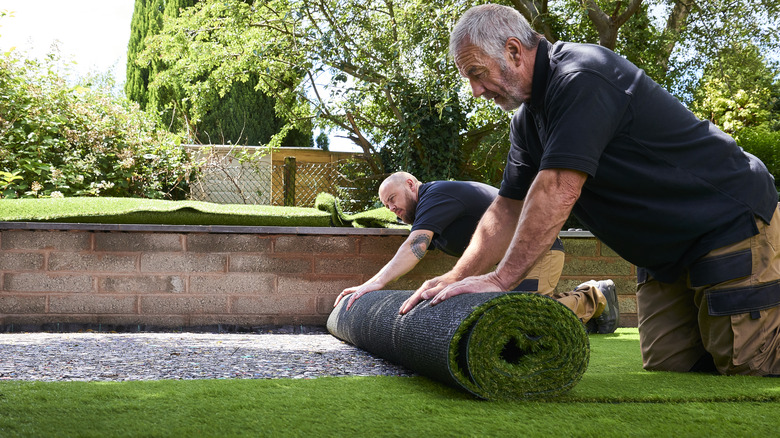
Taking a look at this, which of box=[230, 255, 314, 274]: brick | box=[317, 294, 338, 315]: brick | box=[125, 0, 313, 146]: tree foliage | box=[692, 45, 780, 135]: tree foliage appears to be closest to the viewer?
box=[230, 255, 314, 274]: brick

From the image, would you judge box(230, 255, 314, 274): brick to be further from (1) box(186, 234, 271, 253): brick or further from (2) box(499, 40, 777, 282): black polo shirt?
(2) box(499, 40, 777, 282): black polo shirt

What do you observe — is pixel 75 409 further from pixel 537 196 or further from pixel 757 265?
pixel 757 265

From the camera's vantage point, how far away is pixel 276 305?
461 centimetres

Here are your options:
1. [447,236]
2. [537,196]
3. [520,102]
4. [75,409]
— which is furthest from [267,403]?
[447,236]

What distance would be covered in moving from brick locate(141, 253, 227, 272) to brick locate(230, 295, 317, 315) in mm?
287

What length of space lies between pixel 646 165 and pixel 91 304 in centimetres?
384

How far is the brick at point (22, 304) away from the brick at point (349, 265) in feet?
6.32

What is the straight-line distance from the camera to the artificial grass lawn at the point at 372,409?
146 centimetres

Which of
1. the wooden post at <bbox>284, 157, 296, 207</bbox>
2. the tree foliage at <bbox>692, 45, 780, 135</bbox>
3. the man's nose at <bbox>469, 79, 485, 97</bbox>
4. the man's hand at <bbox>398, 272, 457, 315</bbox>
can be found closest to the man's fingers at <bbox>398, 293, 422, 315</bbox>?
the man's hand at <bbox>398, 272, 457, 315</bbox>

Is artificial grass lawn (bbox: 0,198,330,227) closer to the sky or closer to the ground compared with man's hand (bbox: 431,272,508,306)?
closer to the sky

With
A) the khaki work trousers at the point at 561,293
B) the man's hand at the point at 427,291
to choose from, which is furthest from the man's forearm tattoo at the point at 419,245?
the man's hand at the point at 427,291

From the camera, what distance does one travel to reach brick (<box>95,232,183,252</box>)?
4410 millimetres

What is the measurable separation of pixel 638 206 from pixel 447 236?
1803 mm

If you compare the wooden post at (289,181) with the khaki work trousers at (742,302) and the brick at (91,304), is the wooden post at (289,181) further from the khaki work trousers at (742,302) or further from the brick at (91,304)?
the khaki work trousers at (742,302)
